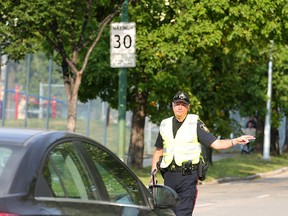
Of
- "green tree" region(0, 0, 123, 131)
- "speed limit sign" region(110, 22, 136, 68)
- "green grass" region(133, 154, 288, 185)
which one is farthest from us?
"green grass" region(133, 154, 288, 185)

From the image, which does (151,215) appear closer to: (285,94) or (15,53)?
(15,53)

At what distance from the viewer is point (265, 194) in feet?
70.3

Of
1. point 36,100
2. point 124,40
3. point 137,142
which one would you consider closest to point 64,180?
point 124,40

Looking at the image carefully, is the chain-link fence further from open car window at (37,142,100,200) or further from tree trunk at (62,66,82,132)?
open car window at (37,142,100,200)

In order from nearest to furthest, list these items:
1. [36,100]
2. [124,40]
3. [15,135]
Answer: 1. [15,135]
2. [124,40]
3. [36,100]

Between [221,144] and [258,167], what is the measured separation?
977 inches

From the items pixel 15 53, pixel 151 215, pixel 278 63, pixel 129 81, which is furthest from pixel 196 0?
pixel 151 215

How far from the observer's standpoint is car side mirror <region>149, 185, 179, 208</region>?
6613 millimetres

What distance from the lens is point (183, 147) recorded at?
9.82 meters

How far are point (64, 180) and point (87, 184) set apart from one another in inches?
11.8

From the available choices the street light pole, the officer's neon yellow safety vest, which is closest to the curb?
the street light pole

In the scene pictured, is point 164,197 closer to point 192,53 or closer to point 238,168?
point 192,53

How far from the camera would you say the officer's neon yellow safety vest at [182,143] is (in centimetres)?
978

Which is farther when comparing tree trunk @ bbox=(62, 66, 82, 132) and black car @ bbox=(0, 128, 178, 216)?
tree trunk @ bbox=(62, 66, 82, 132)
